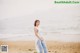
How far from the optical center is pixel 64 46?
6.25 ft

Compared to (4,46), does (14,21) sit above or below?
above

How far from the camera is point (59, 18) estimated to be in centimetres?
191

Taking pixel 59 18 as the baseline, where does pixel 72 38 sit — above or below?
below

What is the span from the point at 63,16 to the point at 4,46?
0.62 m

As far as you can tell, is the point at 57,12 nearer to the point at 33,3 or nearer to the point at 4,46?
the point at 33,3

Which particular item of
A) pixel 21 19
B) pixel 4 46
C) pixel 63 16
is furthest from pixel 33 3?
pixel 4 46

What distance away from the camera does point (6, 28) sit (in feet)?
6.31

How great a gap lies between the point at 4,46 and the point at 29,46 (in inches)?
9.3

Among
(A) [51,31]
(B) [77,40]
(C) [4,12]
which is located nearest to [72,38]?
(B) [77,40]

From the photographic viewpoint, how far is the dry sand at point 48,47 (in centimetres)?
190

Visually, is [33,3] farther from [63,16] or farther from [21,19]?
[63,16]

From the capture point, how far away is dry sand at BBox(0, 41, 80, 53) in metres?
1.90

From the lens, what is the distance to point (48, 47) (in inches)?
75.1

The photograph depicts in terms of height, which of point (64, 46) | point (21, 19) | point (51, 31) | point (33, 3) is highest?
point (33, 3)
